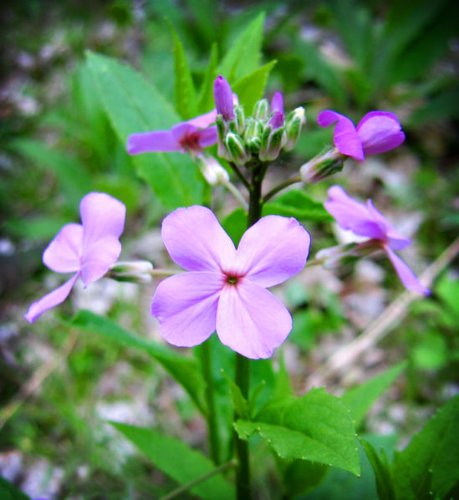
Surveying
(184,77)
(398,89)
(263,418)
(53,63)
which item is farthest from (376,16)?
(263,418)

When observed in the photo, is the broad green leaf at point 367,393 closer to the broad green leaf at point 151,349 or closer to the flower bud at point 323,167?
the broad green leaf at point 151,349

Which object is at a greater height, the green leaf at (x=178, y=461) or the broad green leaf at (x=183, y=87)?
the broad green leaf at (x=183, y=87)

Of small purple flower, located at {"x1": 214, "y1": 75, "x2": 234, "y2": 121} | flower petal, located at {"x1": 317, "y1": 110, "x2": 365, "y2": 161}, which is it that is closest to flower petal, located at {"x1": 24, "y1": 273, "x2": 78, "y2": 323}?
small purple flower, located at {"x1": 214, "y1": 75, "x2": 234, "y2": 121}

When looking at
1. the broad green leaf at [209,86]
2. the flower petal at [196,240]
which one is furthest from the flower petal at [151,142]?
the flower petal at [196,240]

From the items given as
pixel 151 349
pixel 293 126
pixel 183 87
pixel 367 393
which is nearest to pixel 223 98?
pixel 293 126

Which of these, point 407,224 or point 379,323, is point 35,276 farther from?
point 407,224

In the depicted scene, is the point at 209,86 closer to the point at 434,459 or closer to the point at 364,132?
the point at 364,132

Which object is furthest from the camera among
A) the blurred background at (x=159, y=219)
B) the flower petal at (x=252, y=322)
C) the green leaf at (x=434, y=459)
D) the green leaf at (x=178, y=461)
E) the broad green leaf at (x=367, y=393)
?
the blurred background at (x=159, y=219)
